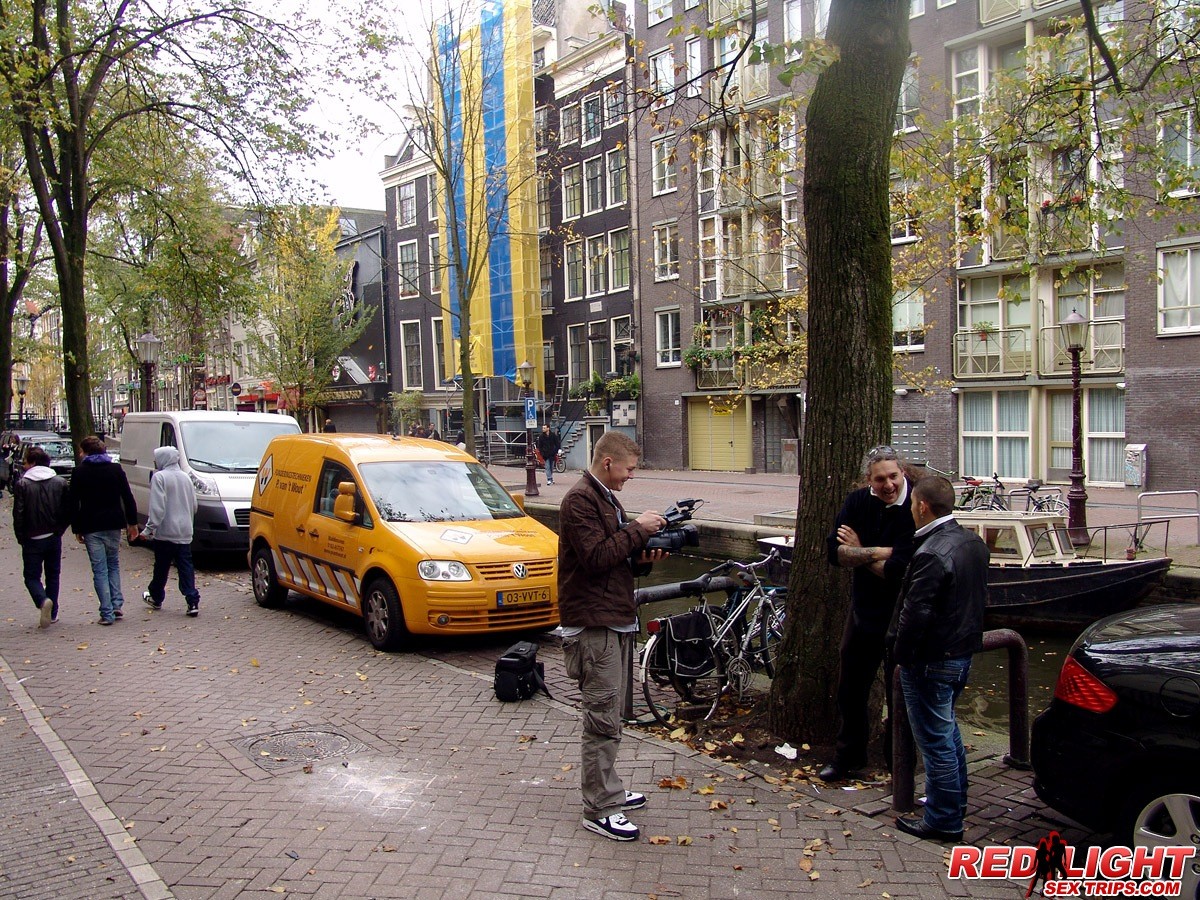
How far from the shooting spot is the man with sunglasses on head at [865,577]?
4.89 meters

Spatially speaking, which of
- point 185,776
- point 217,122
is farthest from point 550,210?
point 185,776

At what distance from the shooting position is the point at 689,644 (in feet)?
21.1

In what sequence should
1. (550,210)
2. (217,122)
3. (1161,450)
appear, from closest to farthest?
(217,122)
(1161,450)
(550,210)

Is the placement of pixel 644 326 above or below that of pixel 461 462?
above

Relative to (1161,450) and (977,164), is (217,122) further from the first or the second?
(1161,450)

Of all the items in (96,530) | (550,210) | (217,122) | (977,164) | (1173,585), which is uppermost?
(550,210)

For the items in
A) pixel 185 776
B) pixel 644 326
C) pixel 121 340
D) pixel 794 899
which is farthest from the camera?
pixel 121 340

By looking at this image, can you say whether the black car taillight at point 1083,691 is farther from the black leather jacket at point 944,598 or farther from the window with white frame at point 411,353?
the window with white frame at point 411,353

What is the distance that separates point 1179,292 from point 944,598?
69.9ft

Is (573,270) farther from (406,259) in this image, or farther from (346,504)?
(346,504)

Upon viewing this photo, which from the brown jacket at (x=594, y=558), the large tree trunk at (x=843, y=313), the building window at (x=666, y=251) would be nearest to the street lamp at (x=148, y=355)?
the building window at (x=666, y=251)

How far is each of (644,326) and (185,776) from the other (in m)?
30.7

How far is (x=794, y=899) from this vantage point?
3830mm

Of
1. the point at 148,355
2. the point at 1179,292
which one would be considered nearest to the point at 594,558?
the point at 1179,292
